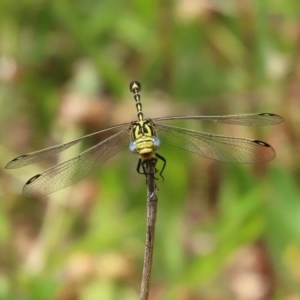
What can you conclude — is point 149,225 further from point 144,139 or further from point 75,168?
point 75,168

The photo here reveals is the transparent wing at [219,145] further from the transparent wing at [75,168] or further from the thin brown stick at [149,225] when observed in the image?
the thin brown stick at [149,225]

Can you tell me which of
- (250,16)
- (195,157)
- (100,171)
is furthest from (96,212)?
(250,16)

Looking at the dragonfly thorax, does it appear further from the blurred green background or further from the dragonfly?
the blurred green background

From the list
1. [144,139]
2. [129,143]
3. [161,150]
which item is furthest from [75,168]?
[161,150]

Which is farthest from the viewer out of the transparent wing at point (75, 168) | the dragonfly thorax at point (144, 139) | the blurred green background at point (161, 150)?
the blurred green background at point (161, 150)

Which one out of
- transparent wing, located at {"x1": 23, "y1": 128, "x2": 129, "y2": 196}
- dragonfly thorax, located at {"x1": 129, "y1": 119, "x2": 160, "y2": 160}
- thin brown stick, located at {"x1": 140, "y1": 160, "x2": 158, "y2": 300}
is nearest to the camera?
thin brown stick, located at {"x1": 140, "y1": 160, "x2": 158, "y2": 300}

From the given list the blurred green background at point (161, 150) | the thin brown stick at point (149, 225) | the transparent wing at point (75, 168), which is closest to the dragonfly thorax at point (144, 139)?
the thin brown stick at point (149, 225)

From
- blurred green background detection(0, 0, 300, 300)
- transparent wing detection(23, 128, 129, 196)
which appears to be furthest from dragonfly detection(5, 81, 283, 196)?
blurred green background detection(0, 0, 300, 300)
